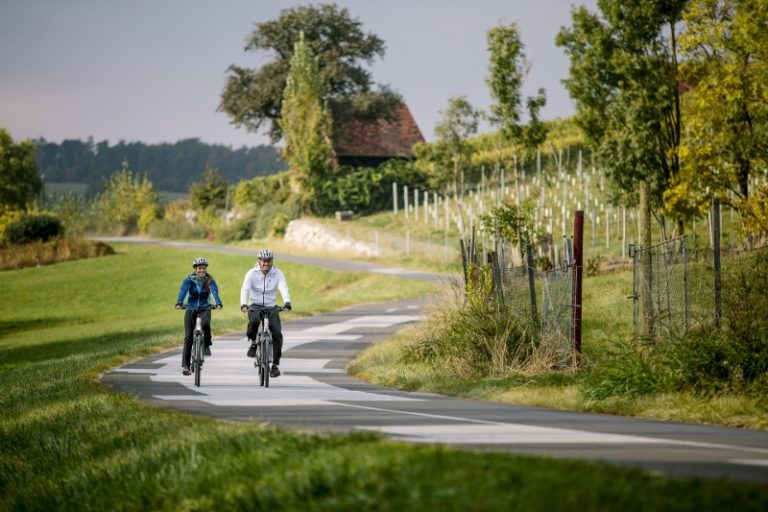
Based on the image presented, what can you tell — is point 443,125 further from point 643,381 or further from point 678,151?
point 643,381

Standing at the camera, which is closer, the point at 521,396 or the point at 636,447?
the point at 636,447

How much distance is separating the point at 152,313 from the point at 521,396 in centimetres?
3092

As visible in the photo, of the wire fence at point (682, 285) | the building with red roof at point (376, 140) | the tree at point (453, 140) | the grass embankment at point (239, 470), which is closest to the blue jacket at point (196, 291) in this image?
the grass embankment at point (239, 470)

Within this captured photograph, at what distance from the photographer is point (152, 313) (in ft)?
147

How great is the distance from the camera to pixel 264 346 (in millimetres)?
17688

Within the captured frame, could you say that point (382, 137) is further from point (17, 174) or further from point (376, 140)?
point (17, 174)

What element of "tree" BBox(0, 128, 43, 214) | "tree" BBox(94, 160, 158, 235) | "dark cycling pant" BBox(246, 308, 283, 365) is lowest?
"dark cycling pant" BBox(246, 308, 283, 365)

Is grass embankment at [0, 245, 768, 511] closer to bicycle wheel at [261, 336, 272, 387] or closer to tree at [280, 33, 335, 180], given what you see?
bicycle wheel at [261, 336, 272, 387]

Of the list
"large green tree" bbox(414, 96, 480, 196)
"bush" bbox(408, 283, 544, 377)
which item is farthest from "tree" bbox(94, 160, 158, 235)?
"bush" bbox(408, 283, 544, 377)

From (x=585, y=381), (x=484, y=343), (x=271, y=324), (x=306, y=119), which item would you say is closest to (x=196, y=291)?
(x=271, y=324)

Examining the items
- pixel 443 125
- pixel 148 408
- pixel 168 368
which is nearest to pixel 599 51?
pixel 443 125

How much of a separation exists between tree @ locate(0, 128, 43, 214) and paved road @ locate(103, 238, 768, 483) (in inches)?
2731

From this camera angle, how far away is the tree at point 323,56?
248 ft

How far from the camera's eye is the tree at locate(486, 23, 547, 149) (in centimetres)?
3916
